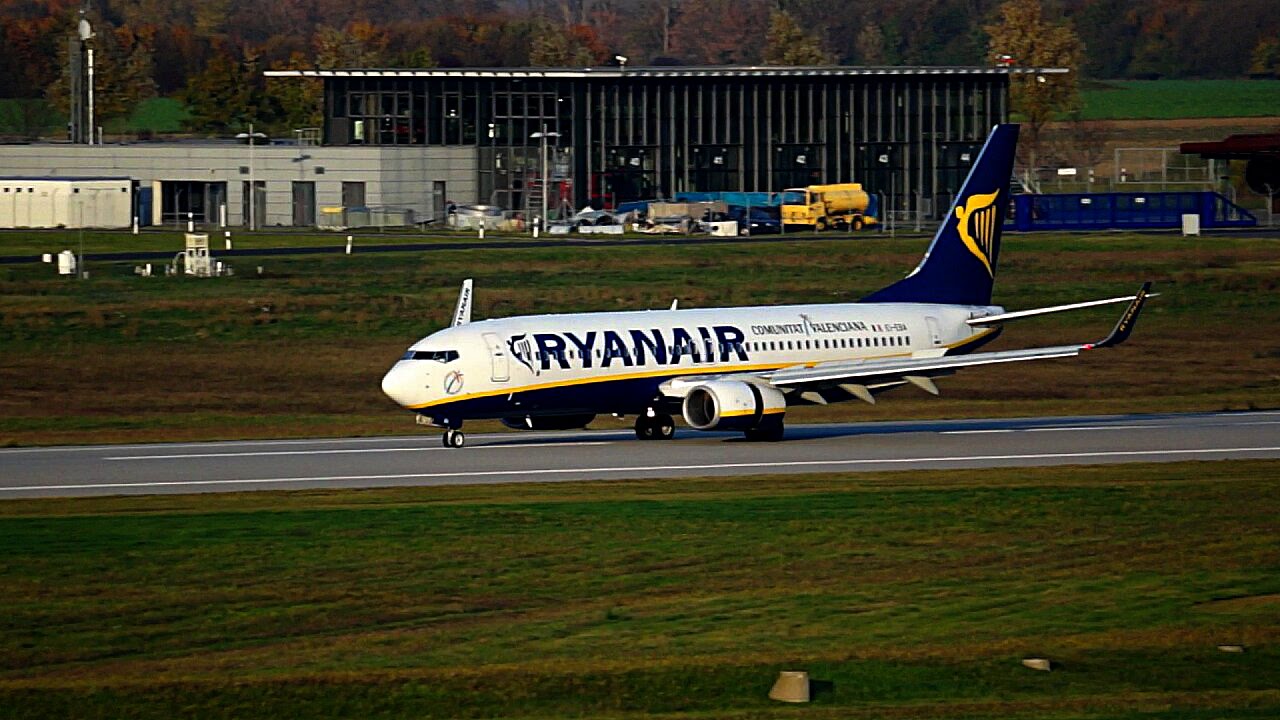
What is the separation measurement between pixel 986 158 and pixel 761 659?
116 feet

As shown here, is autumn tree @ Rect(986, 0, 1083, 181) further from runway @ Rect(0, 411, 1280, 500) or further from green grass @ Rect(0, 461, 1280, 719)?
green grass @ Rect(0, 461, 1280, 719)

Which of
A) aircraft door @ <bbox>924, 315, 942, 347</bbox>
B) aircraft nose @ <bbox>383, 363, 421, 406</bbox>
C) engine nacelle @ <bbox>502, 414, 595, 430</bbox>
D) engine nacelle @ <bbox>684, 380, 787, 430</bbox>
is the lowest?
engine nacelle @ <bbox>502, 414, 595, 430</bbox>

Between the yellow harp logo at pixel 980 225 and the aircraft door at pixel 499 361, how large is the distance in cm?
1603

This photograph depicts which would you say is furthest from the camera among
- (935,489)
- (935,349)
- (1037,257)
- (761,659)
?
(1037,257)

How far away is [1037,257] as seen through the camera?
98.5m

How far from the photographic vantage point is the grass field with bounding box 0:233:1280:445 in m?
63.2

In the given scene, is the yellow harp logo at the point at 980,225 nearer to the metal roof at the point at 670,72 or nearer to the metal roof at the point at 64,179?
the metal roof at the point at 64,179

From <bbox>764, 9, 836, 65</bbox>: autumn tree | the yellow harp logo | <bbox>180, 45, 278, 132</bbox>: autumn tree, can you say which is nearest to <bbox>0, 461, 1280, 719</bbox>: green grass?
the yellow harp logo

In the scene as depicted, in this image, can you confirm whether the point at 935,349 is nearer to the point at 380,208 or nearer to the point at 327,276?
the point at 327,276

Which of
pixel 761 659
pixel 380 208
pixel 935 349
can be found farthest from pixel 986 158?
pixel 380 208

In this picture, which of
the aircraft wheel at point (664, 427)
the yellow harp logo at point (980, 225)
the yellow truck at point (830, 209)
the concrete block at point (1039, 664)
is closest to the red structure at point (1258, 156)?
the yellow harp logo at point (980, 225)

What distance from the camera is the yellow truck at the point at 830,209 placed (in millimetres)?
123438

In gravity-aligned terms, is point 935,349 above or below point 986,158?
below

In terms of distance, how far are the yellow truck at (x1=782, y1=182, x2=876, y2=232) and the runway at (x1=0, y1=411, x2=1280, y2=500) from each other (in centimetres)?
6762
